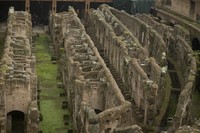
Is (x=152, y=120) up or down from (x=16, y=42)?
down

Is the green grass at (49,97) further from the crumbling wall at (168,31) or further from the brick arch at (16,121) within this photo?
the crumbling wall at (168,31)

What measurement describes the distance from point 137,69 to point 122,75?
4.37m

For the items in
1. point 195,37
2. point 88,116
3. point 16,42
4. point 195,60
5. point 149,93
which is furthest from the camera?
point 195,37

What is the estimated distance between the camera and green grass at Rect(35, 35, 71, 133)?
30812 mm

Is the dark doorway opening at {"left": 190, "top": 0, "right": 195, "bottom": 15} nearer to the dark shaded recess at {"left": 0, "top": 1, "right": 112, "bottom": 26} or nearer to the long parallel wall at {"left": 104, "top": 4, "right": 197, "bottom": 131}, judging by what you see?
the long parallel wall at {"left": 104, "top": 4, "right": 197, "bottom": 131}

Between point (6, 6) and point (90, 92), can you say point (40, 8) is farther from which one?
point (90, 92)

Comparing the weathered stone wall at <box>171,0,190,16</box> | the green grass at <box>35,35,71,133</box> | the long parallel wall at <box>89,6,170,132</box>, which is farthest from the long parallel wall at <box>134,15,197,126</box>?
the green grass at <box>35,35,71,133</box>

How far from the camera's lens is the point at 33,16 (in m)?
57.5

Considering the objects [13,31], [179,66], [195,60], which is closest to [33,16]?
[13,31]

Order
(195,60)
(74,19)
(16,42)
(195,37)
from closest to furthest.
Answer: (195,60) < (16,42) < (195,37) < (74,19)

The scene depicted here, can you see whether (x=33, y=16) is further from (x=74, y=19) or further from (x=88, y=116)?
(x=88, y=116)

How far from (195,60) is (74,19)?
17.3 metres

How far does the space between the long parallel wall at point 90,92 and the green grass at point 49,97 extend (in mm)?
1143

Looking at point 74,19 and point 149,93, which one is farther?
point 74,19
